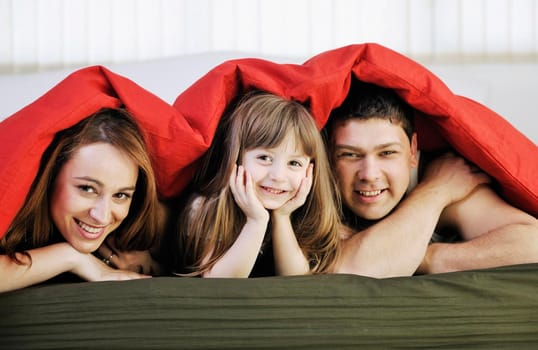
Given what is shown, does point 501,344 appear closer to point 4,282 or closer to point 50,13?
point 4,282

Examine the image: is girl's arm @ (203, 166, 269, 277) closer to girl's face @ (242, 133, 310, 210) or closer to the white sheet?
girl's face @ (242, 133, 310, 210)

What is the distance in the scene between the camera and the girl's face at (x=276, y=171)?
1.37 meters

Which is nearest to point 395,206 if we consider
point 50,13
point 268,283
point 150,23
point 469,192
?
point 469,192

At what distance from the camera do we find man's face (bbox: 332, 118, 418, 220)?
4.89 ft

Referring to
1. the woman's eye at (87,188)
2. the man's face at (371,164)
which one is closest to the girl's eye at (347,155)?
the man's face at (371,164)

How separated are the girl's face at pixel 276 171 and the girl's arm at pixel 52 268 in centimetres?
26

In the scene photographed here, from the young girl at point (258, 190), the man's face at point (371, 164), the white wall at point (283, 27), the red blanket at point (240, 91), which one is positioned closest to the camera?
the red blanket at point (240, 91)

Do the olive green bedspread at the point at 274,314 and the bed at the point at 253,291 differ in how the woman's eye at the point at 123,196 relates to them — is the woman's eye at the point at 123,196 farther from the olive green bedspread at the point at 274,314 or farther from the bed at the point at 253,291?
the olive green bedspread at the point at 274,314

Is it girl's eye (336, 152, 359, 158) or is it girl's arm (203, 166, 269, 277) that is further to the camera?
girl's eye (336, 152, 359, 158)

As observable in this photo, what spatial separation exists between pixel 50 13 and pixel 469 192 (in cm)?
147

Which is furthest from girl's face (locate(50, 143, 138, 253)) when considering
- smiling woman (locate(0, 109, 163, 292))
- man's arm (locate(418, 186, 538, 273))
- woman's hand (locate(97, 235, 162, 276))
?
man's arm (locate(418, 186, 538, 273))

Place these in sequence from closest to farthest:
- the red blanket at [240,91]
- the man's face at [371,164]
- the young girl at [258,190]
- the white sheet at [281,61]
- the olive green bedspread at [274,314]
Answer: the olive green bedspread at [274,314] → the red blanket at [240,91] → the young girl at [258,190] → the man's face at [371,164] → the white sheet at [281,61]

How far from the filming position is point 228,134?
4.63ft

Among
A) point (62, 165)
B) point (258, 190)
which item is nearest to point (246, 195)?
point (258, 190)
